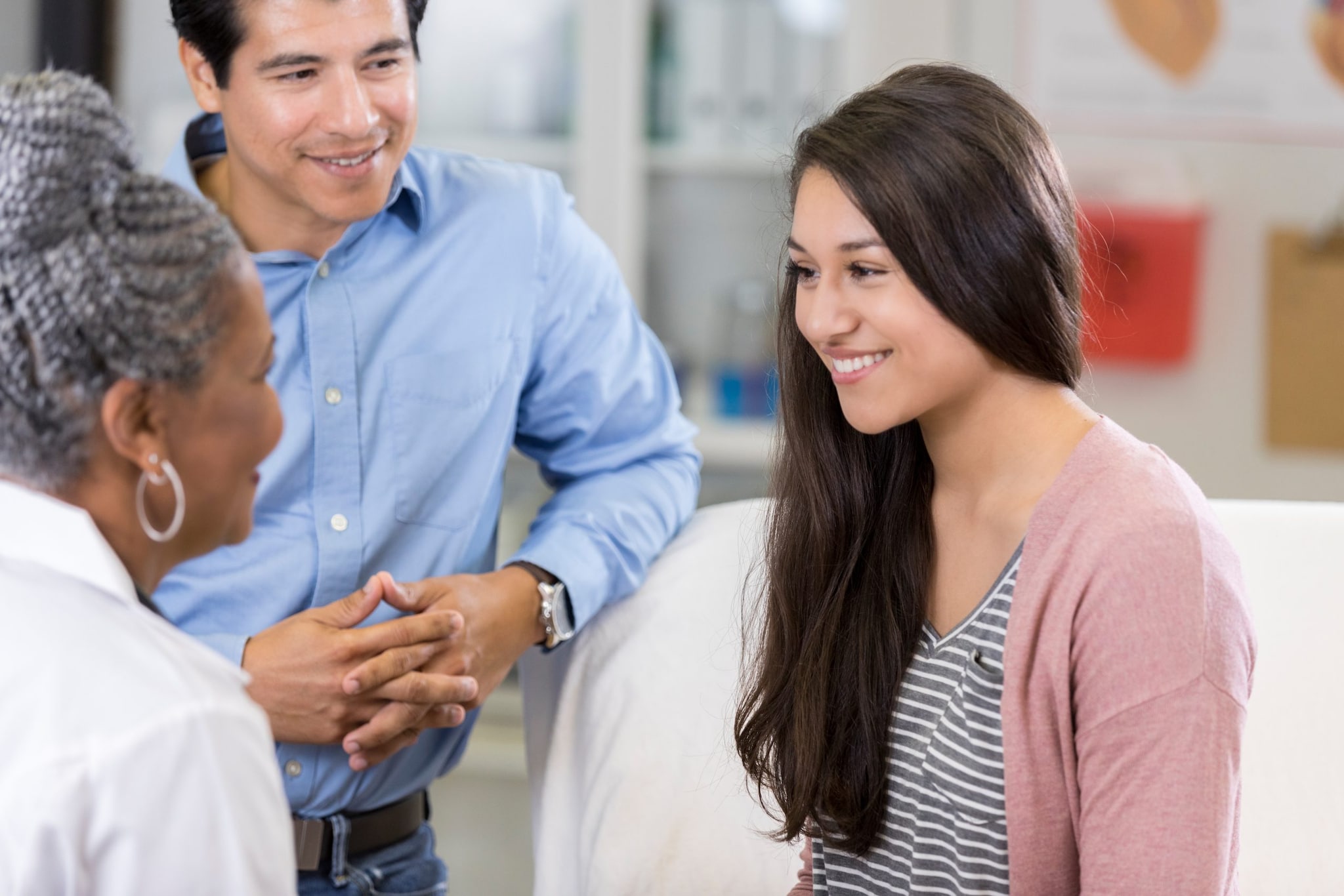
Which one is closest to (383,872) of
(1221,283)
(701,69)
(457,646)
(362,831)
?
(362,831)

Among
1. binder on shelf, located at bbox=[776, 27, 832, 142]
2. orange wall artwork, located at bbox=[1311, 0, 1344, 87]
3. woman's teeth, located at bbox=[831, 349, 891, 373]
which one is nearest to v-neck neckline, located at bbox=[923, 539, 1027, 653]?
woman's teeth, located at bbox=[831, 349, 891, 373]

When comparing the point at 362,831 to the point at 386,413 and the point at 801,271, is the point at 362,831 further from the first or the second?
the point at 801,271

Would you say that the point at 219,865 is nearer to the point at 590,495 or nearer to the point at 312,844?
the point at 312,844

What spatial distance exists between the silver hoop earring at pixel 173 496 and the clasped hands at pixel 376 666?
20.8 inches

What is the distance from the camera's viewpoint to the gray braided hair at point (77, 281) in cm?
73

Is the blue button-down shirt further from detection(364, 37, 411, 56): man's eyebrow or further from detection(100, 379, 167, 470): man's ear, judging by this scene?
detection(100, 379, 167, 470): man's ear

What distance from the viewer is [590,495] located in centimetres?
161

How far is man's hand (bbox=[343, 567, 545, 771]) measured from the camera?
Result: 135 centimetres

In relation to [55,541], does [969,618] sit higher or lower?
lower

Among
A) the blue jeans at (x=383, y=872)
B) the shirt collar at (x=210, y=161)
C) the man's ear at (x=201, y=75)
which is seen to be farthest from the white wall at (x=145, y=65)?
the blue jeans at (x=383, y=872)

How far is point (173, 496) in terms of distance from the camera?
80 cm

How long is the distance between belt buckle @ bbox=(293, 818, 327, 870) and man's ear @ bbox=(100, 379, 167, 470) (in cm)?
75

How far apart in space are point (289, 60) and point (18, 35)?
177 cm

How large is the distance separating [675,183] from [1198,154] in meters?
1.11
